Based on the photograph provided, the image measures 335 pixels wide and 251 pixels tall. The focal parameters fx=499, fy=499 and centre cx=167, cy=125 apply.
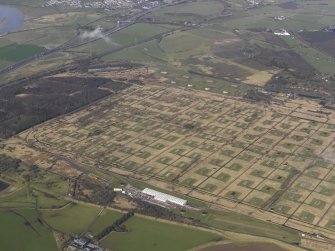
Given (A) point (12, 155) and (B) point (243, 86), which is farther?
(B) point (243, 86)

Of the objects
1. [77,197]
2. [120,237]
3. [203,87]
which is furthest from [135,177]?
[203,87]

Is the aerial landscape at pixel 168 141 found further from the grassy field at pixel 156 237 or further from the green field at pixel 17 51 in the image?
the green field at pixel 17 51

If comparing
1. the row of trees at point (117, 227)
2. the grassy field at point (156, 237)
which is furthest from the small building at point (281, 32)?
the grassy field at point (156, 237)

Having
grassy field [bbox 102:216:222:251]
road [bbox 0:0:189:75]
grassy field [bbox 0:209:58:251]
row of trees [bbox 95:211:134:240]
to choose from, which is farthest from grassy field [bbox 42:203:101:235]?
road [bbox 0:0:189:75]

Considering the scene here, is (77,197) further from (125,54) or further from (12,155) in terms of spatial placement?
(125,54)

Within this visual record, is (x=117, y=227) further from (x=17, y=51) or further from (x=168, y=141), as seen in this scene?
(x=17, y=51)

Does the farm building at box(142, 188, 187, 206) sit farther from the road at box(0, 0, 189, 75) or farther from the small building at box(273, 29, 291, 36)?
the small building at box(273, 29, 291, 36)

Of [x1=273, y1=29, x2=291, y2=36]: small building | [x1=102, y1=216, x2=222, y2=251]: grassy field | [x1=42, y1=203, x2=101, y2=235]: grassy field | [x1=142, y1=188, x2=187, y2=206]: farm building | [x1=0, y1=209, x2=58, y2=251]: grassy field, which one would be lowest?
[x1=0, y1=209, x2=58, y2=251]: grassy field
